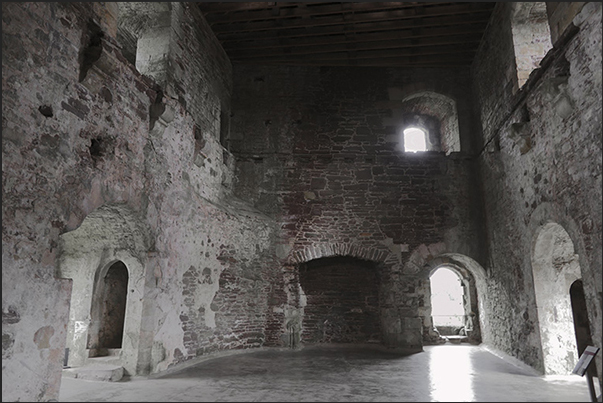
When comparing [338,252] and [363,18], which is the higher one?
[363,18]

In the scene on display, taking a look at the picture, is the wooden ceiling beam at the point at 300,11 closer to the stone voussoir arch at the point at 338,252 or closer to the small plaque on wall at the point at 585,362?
the stone voussoir arch at the point at 338,252

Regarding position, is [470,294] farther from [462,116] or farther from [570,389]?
[570,389]

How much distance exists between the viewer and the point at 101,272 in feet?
20.3

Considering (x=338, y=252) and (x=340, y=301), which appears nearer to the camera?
(x=338, y=252)

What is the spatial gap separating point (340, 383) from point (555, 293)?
3340 mm

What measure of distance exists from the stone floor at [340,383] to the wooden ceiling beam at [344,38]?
20.7 feet

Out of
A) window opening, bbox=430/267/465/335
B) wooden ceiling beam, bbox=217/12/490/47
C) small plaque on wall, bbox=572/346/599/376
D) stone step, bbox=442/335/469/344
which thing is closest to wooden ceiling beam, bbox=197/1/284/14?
wooden ceiling beam, bbox=217/12/490/47

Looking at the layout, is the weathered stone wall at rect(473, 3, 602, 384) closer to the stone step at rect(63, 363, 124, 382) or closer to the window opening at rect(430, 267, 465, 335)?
the stone step at rect(63, 363, 124, 382)

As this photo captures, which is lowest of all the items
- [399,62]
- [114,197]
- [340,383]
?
[340,383]

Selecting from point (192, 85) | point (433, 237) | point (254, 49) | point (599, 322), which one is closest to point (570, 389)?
point (599, 322)

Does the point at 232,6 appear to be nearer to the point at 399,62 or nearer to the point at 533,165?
the point at 399,62

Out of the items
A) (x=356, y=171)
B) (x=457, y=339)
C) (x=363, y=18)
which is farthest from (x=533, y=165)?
(x=457, y=339)

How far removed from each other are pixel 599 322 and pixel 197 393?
431cm

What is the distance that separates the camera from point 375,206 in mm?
8516
